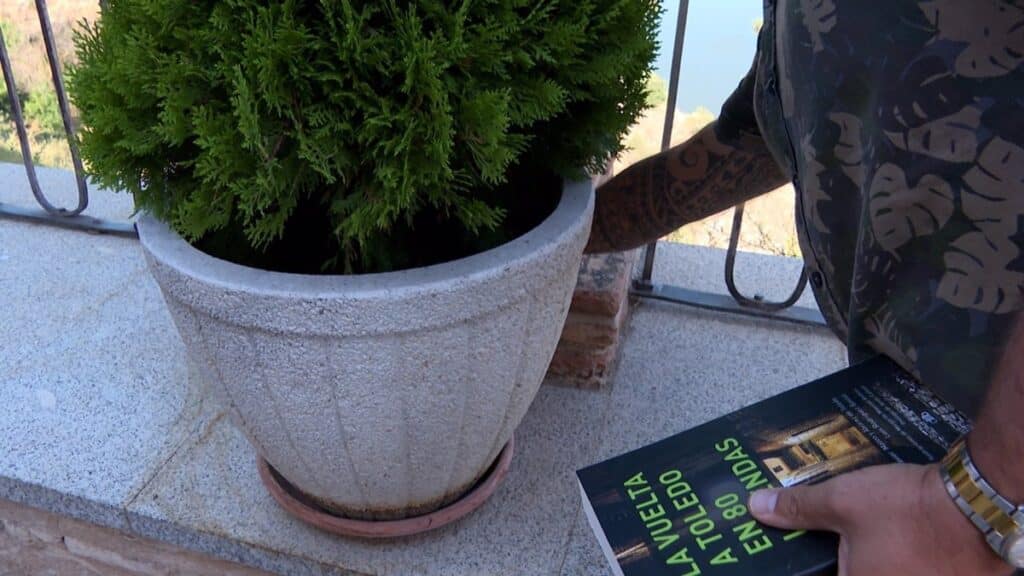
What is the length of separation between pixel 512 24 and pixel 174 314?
2.34ft

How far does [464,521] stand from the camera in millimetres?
1750

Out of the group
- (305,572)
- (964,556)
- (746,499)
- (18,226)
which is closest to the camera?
(964,556)

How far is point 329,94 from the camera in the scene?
1.15m

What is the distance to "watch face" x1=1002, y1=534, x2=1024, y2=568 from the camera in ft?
2.99

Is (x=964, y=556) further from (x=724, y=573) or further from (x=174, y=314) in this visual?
(x=174, y=314)

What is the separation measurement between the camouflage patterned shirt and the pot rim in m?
0.42

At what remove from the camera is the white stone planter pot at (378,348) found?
121cm

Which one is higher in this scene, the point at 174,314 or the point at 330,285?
the point at 330,285

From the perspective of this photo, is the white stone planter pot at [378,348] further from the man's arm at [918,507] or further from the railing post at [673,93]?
the railing post at [673,93]

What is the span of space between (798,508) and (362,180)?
74 cm

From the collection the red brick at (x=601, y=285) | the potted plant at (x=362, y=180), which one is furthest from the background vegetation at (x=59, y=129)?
the potted plant at (x=362, y=180)

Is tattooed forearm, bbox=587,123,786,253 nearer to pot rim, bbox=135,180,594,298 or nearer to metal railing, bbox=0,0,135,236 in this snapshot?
pot rim, bbox=135,180,594,298

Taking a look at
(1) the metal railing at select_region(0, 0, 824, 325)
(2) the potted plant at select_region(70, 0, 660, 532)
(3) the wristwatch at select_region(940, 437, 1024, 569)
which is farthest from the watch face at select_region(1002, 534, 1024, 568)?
(1) the metal railing at select_region(0, 0, 824, 325)

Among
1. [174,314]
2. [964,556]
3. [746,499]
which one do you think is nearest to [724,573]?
[746,499]
